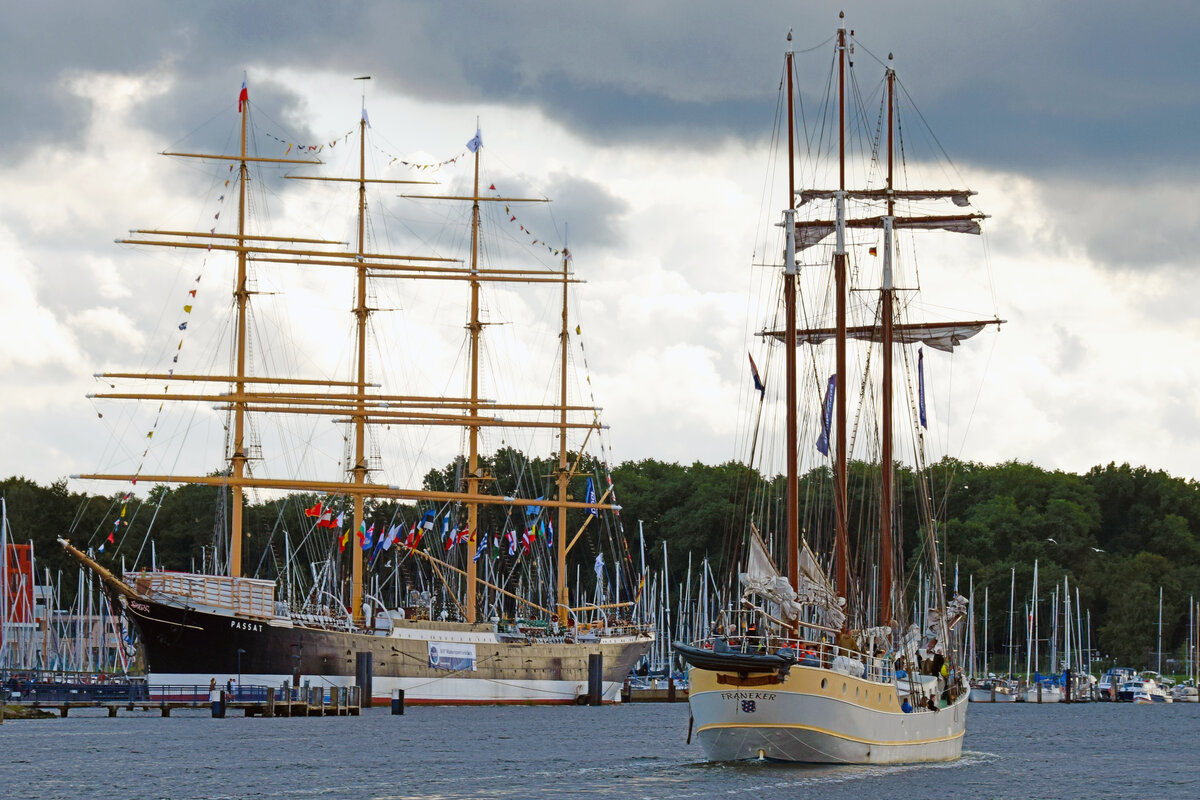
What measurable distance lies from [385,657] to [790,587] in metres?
50.9

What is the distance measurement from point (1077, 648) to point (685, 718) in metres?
56.8

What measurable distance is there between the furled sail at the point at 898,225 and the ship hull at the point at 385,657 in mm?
38937

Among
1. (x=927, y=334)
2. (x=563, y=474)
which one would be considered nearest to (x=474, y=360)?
(x=563, y=474)

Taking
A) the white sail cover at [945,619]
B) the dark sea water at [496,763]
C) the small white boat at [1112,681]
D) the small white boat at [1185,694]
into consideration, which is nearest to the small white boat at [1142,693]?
the small white boat at [1112,681]

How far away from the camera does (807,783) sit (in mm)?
49375

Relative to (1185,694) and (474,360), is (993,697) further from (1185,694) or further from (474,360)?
(474,360)

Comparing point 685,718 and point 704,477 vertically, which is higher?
point 704,477

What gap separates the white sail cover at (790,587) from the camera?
5375 cm

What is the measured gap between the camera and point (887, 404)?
7006 centimetres

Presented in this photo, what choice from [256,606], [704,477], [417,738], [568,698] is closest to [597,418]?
[568,698]

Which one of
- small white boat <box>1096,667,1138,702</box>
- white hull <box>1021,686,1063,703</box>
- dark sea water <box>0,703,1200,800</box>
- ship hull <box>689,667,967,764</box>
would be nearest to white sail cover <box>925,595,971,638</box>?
dark sea water <box>0,703,1200,800</box>

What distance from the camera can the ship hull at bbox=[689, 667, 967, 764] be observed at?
51.0 meters

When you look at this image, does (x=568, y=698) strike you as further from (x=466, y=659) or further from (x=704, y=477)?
(x=704, y=477)

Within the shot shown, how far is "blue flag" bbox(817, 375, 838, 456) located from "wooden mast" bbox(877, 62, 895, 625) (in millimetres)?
2647
